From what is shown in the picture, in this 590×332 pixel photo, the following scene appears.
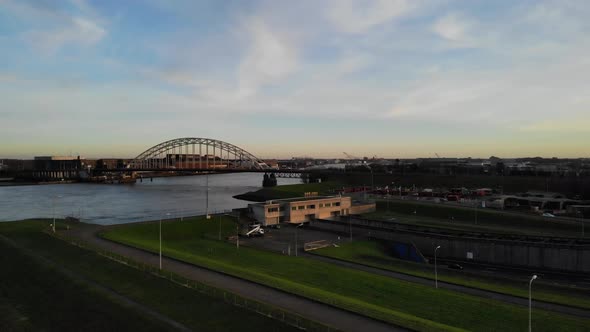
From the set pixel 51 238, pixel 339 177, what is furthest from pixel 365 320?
pixel 339 177

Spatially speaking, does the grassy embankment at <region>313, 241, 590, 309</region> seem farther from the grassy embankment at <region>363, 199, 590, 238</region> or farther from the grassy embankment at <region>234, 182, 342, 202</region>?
the grassy embankment at <region>234, 182, 342, 202</region>

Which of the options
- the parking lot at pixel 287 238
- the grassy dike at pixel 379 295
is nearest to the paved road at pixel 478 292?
the grassy dike at pixel 379 295

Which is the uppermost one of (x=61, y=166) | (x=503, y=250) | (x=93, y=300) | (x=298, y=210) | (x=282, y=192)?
(x=61, y=166)

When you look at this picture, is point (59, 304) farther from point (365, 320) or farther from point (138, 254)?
point (365, 320)

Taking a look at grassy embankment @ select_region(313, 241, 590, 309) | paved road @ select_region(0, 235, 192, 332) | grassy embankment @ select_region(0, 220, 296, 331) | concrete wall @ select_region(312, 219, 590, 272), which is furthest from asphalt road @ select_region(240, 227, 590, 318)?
paved road @ select_region(0, 235, 192, 332)

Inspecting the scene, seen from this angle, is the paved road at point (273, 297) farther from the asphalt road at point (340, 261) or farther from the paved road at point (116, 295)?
the asphalt road at point (340, 261)

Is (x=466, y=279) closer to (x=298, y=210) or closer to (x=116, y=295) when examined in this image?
(x=116, y=295)

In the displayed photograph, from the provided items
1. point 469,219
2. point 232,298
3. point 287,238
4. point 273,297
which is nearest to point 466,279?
point 273,297
